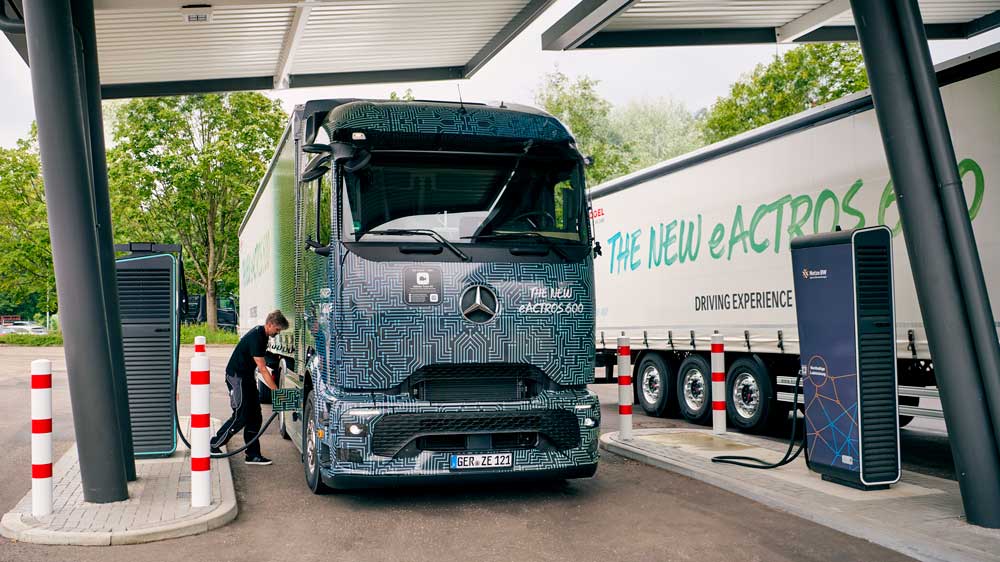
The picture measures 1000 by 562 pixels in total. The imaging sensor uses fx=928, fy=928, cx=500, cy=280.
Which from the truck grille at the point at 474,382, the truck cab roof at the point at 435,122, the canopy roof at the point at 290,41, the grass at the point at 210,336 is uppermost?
the canopy roof at the point at 290,41

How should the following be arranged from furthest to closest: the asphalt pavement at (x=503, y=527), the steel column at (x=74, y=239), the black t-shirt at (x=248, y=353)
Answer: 1. the black t-shirt at (x=248, y=353)
2. the steel column at (x=74, y=239)
3. the asphalt pavement at (x=503, y=527)

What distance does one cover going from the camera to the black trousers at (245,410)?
9.45 meters

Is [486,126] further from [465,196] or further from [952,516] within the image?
[952,516]

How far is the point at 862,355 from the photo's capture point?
7.32m

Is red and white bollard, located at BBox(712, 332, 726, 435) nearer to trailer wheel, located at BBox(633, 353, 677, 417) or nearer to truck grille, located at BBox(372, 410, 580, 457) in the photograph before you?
trailer wheel, located at BBox(633, 353, 677, 417)

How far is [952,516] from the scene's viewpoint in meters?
6.58

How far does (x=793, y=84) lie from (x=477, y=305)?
28.1 metres

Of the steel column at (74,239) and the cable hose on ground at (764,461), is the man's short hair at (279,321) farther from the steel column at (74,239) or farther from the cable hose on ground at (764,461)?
the cable hose on ground at (764,461)

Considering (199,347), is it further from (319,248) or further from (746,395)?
(746,395)

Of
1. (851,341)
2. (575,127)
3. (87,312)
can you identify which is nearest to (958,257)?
(851,341)

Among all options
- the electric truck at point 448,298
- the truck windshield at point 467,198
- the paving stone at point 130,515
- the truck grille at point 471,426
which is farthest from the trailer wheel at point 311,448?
the truck windshield at point 467,198

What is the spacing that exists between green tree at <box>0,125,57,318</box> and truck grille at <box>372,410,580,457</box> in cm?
4297

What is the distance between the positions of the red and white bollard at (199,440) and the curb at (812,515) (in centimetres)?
419

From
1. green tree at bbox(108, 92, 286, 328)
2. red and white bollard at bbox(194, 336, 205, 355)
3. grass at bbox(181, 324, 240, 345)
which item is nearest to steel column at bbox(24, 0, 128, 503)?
red and white bollard at bbox(194, 336, 205, 355)
